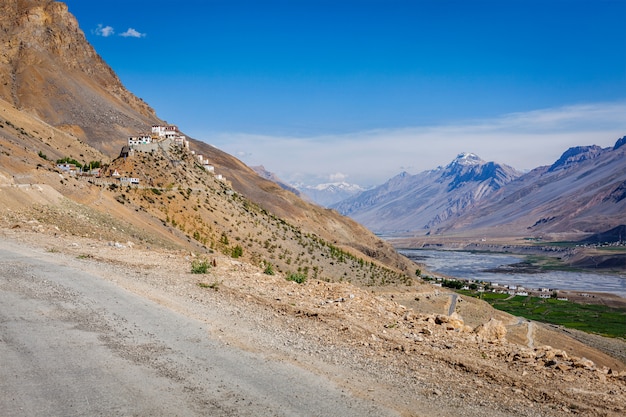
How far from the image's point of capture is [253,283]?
16328 mm

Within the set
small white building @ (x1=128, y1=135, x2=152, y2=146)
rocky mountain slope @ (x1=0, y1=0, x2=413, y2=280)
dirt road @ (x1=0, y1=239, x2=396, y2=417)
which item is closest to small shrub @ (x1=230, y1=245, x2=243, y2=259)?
small white building @ (x1=128, y1=135, x2=152, y2=146)

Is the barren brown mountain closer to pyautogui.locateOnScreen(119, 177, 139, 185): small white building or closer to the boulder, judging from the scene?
the boulder

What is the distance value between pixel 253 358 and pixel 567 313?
91.6 meters

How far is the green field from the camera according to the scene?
77.6m

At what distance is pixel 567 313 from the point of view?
292 ft

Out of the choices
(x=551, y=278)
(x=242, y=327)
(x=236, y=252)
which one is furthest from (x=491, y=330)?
(x=551, y=278)

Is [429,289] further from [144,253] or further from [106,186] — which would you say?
[144,253]

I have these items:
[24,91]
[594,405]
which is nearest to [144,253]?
[594,405]

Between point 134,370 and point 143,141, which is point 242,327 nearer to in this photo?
point 134,370

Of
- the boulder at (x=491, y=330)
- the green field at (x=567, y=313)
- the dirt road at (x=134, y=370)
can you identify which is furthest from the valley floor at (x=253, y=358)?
the green field at (x=567, y=313)

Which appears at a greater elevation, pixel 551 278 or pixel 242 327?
pixel 242 327

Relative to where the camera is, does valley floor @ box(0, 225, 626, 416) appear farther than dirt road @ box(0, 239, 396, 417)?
Yes

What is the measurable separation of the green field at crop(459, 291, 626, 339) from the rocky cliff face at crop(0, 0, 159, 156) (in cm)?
7206

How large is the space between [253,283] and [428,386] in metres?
8.50
